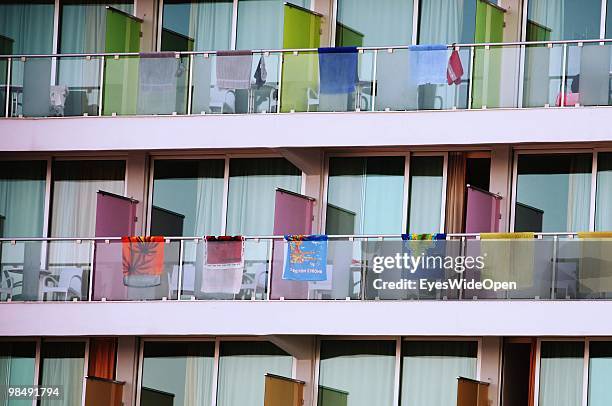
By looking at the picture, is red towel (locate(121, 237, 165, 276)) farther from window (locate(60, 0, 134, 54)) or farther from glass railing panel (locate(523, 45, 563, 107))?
glass railing panel (locate(523, 45, 563, 107))

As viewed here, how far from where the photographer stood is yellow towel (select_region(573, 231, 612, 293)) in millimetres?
22672

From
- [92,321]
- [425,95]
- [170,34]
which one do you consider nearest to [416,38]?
[425,95]

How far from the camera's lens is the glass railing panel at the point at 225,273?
80.1ft

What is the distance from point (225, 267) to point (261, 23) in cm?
413

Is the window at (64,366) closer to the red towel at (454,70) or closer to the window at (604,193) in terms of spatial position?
the red towel at (454,70)

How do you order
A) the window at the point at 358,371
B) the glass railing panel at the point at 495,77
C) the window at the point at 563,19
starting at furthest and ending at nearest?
the window at the point at 563,19
the window at the point at 358,371
the glass railing panel at the point at 495,77

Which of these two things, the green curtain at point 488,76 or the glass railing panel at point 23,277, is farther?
the glass railing panel at point 23,277

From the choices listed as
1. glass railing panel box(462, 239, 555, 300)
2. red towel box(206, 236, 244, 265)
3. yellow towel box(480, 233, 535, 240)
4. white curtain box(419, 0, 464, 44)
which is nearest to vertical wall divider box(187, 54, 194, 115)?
red towel box(206, 236, 244, 265)

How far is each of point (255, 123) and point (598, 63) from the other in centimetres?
473

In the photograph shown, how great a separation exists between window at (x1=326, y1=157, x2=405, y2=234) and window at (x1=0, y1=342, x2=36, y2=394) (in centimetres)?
465

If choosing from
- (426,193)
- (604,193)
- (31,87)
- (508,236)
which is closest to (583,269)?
(508,236)

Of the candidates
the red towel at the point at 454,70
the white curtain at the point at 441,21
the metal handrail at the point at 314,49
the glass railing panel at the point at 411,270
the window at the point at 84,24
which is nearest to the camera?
the glass railing panel at the point at 411,270

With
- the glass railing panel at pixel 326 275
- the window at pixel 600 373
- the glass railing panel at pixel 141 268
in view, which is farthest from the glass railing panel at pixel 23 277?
Answer: the window at pixel 600 373

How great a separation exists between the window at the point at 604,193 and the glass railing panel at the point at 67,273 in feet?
22.6
